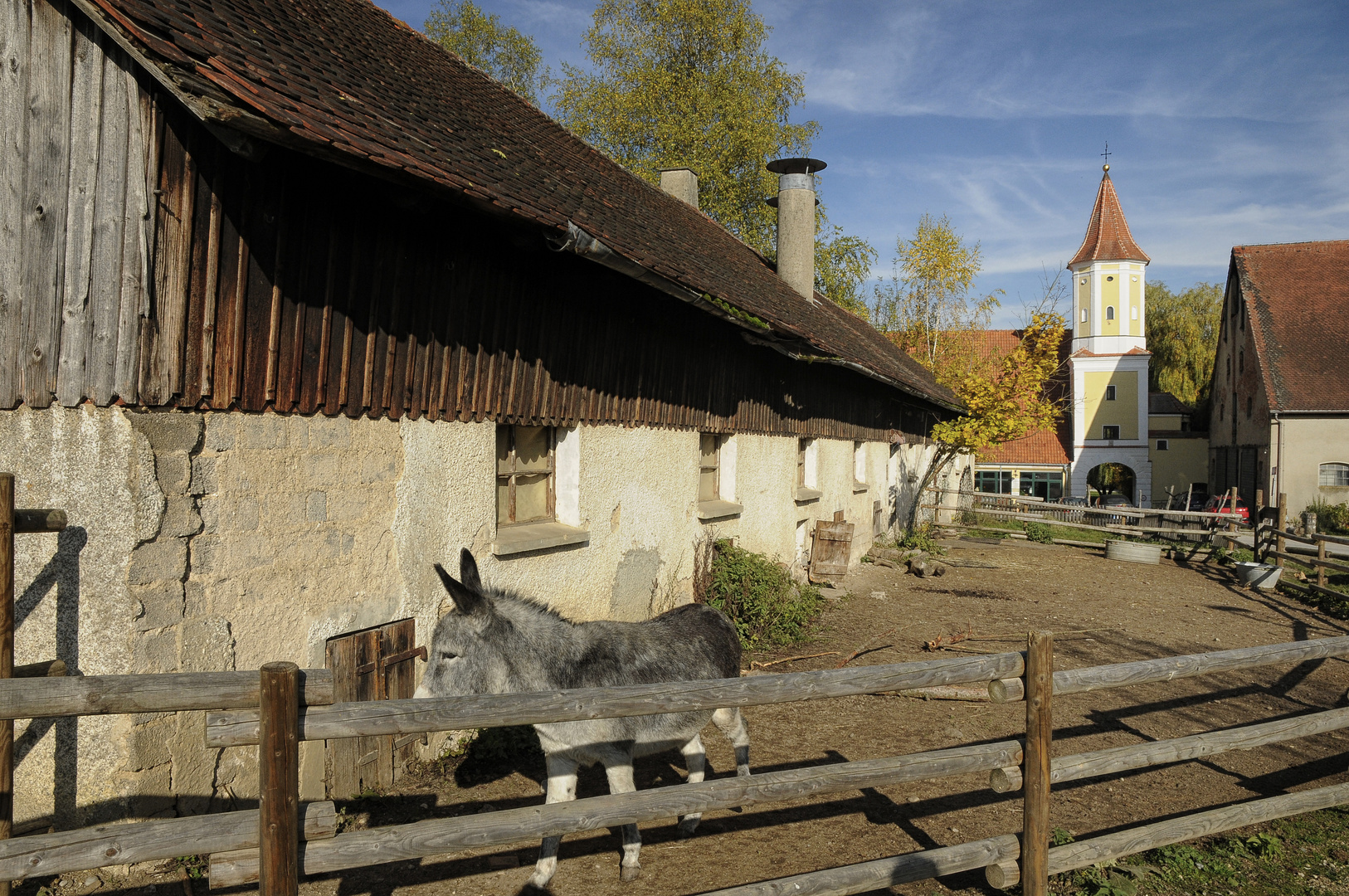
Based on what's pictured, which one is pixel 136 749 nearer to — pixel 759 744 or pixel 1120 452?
pixel 759 744

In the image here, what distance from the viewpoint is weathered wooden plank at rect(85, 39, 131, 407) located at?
388 cm

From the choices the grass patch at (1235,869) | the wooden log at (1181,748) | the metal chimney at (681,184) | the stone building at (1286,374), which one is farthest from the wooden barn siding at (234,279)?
the stone building at (1286,374)

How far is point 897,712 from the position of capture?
7.18 meters

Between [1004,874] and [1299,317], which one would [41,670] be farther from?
[1299,317]

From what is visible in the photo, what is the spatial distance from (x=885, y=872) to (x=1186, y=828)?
1.89 m

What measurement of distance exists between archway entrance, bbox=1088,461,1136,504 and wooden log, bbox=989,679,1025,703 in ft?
131

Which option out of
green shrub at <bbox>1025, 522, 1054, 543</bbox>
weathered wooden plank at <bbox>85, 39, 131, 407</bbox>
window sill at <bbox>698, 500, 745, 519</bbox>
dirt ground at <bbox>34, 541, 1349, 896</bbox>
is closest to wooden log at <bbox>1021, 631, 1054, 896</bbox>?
dirt ground at <bbox>34, 541, 1349, 896</bbox>

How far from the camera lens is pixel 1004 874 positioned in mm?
3695

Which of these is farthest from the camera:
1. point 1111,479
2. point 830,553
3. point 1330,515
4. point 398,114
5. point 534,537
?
point 1111,479

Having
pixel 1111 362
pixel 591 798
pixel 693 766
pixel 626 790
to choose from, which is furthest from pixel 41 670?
pixel 1111 362

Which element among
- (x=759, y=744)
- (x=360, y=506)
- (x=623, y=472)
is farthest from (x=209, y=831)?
(x=623, y=472)

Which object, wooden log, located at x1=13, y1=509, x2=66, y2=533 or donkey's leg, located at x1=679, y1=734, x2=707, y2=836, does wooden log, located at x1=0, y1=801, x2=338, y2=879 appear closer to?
wooden log, located at x1=13, y1=509, x2=66, y2=533

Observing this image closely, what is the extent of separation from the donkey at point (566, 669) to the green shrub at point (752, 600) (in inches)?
185

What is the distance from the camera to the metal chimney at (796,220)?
16.3 m
